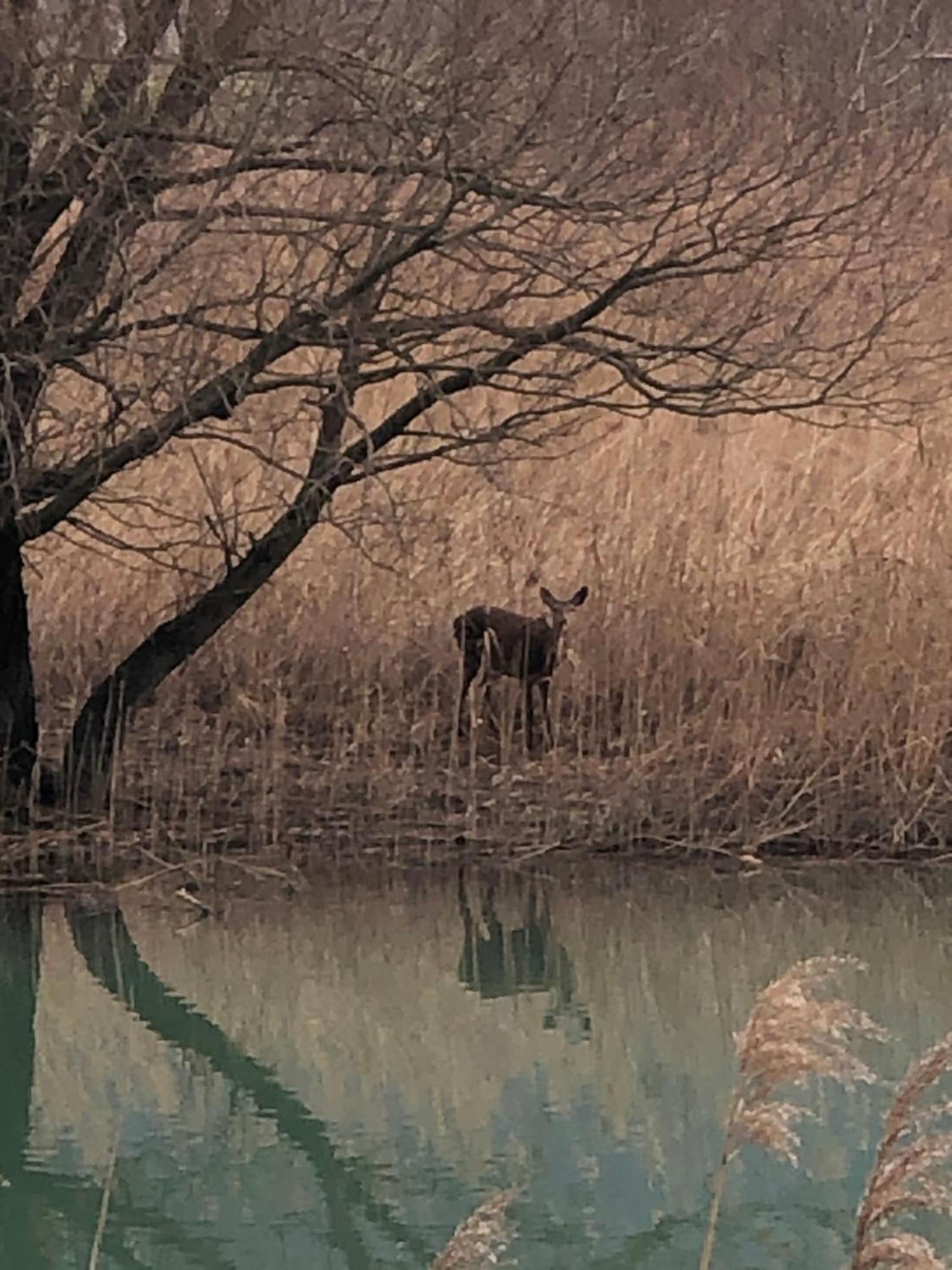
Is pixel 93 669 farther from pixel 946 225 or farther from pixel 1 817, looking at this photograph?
pixel 946 225

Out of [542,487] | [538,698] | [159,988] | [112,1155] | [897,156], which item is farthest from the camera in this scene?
[542,487]

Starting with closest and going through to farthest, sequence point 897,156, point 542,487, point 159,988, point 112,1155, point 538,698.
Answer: point 112,1155, point 159,988, point 897,156, point 538,698, point 542,487

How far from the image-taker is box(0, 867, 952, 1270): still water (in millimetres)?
4410

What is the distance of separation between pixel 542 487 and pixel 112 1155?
5871 millimetres

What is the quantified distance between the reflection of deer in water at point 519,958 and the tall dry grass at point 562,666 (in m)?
0.56

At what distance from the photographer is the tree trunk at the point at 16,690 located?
7570 mm

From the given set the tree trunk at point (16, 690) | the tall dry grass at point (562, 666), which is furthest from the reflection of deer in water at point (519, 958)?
the tree trunk at point (16, 690)

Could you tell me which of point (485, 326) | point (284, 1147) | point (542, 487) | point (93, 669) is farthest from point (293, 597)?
point (284, 1147)

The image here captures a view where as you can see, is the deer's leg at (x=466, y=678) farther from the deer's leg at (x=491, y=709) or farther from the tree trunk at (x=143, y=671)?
the tree trunk at (x=143, y=671)

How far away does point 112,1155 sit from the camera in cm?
480

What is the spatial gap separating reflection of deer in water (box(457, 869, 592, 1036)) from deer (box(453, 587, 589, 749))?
1123mm

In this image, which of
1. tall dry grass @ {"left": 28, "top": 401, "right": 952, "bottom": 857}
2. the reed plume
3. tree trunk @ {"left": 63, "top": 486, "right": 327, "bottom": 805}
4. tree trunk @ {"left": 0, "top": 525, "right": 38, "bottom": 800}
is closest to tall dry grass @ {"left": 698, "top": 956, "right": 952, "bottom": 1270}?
the reed plume

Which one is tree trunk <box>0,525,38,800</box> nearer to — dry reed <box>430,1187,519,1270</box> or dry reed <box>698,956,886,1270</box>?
dry reed <box>430,1187,519,1270</box>

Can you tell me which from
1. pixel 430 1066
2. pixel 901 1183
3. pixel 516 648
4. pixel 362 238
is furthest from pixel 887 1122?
pixel 516 648
